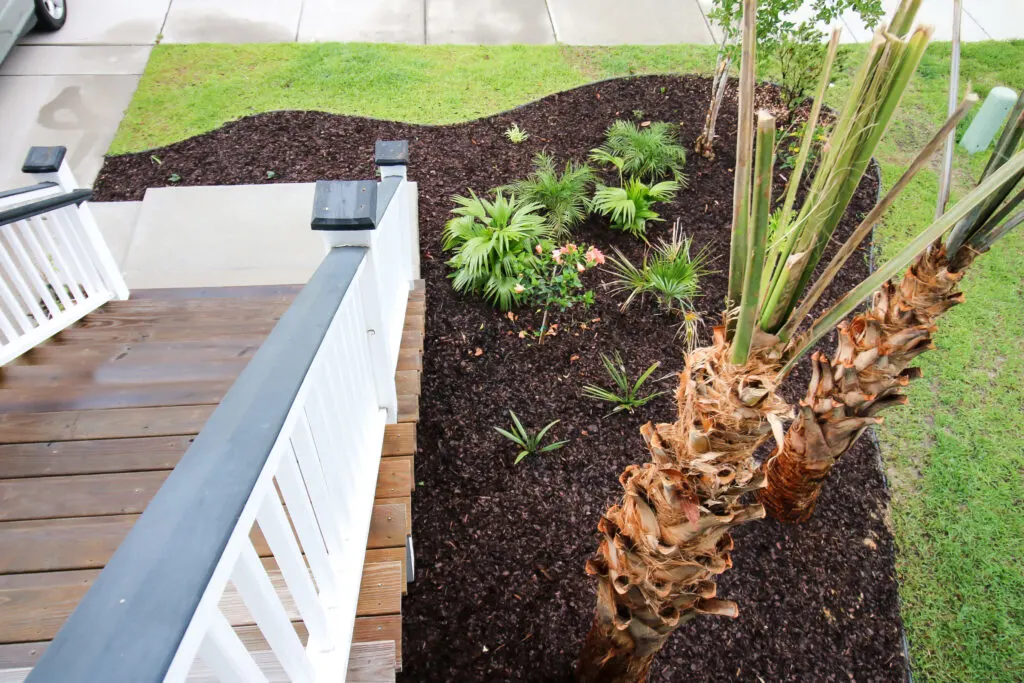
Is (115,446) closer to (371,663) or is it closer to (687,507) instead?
(371,663)

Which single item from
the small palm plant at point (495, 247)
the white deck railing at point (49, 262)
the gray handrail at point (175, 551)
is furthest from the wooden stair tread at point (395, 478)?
the white deck railing at point (49, 262)

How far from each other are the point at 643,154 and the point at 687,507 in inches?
166

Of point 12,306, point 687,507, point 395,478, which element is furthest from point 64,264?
point 687,507

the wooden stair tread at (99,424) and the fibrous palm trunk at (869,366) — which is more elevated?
the fibrous palm trunk at (869,366)

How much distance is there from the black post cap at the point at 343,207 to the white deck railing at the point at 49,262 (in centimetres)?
211

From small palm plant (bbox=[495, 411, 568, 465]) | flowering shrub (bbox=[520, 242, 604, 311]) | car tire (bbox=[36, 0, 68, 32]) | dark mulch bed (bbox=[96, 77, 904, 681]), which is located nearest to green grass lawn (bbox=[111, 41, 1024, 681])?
dark mulch bed (bbox=[96, 77, 904, 681])

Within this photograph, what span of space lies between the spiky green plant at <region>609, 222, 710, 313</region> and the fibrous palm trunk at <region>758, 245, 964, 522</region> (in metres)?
1.49

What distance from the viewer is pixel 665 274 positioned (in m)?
4.20

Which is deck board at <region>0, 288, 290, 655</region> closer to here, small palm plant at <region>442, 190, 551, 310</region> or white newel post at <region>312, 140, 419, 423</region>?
white newel post at <region>312, 140, 419, 423</region>

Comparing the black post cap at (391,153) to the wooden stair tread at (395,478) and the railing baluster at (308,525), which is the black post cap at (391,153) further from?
the railing baluster at (308,525)

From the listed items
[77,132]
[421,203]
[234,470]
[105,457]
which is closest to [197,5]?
[77,132]

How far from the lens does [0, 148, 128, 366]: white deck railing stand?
10.5 ft

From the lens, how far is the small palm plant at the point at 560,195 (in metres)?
4.76

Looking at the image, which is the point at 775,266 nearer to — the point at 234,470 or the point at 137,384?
the point at 234,470
